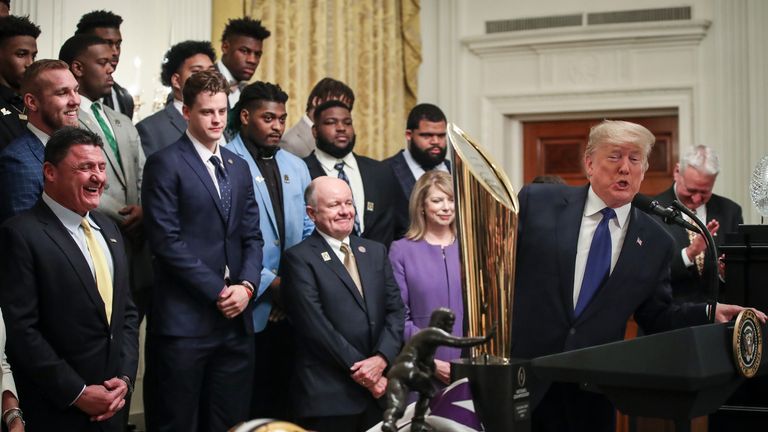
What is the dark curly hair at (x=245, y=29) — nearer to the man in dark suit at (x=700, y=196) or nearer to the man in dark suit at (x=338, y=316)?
the man in dark suit at (x=338, y=316)

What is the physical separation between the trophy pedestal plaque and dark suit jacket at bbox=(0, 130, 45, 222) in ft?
6.61

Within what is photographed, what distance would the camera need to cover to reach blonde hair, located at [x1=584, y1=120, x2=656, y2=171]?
7.99 feet

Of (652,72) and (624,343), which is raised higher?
(652,72)

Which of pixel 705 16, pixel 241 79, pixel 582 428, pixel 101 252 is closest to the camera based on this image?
pixel 582 428

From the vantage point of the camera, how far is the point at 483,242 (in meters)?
1.34

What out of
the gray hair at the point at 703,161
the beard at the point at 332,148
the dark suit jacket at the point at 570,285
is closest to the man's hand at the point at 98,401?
the dark suit jacket at the point at 570,285

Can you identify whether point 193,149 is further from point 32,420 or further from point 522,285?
point 522,285

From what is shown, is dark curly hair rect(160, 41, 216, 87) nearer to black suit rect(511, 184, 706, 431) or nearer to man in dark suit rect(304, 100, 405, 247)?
man in dark suit rect(304, 100, 405, 247)

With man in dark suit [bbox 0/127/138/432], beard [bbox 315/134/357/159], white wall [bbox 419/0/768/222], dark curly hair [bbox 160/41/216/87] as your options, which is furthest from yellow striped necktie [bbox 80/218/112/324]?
white wall [bbox 419/0/768/222]

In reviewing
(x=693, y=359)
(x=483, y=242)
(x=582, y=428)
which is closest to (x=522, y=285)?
(x=582, y=428)

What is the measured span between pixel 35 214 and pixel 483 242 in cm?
179

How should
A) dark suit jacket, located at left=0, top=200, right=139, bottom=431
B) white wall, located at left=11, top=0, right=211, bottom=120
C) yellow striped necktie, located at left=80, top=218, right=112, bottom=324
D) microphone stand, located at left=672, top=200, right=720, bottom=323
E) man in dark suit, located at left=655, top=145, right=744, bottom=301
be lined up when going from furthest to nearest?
white wall, located at left=11, top=0, right=211, bottom=120 < man in dark suit, located at left=655, top=145, right=744, bottom=301 < yellow striped necktie, located at left=80, top=218, right=112, bottom=324 < dark suit jacket, located at left=0, top=200, right=139, bottom=431 < microphone stand, located at left=672, top=200, right=720, bottom=323

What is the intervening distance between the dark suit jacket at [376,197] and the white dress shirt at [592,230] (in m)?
1.67

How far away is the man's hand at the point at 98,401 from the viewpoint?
2.70 metres
